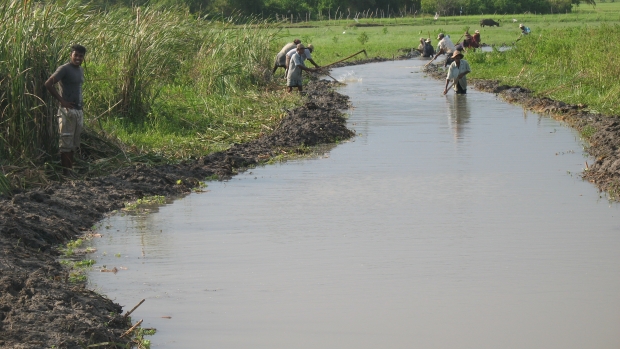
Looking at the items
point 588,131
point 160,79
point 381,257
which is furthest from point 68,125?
point 588,131

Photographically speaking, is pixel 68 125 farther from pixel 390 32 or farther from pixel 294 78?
pixel 390 32

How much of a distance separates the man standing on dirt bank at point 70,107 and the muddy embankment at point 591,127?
5.81 meters

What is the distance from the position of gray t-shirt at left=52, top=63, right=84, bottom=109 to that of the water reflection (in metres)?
6.38

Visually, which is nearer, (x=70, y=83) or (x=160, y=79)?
(x=70, y=83)

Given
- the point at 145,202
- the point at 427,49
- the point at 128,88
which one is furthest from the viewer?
the point at 427,49

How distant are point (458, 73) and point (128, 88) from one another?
372 inches

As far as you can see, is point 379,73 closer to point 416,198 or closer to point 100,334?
point 416,198

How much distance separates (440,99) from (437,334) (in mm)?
15769

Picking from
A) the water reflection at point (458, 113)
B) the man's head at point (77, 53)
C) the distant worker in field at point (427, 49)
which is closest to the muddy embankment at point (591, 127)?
the water reflection at point (458, 113)

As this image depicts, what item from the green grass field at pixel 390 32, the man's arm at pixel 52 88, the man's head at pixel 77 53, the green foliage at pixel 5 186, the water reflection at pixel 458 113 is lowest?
the green grass field at pixel 390 32

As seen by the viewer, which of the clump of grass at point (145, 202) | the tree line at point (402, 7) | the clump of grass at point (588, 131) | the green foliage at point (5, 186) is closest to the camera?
the green foliage at point (5, 186)

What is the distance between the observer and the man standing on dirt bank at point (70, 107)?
10.1m

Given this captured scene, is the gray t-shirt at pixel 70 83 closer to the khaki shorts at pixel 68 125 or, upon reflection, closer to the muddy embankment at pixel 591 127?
the khaki shorts at pixel 68 125

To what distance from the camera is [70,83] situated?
10211 millimetres
